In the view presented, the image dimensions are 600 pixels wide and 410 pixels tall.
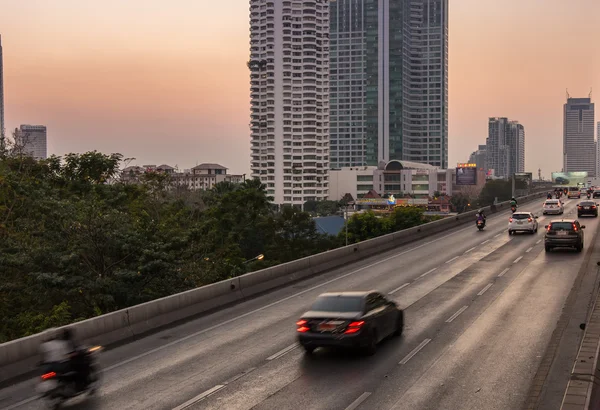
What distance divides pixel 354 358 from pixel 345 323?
939mm

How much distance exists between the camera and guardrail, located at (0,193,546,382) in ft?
46.3

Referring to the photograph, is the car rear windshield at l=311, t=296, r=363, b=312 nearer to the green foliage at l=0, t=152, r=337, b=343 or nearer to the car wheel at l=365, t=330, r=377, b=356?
the car wheel at l=365, t=330, r=377, b=356

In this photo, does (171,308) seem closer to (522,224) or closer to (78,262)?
(78,262)

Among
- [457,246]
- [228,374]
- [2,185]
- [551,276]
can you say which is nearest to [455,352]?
[228,374]

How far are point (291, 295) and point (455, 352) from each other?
947 cm

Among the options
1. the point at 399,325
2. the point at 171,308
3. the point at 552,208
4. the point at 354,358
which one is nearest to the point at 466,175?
the point at 552,208

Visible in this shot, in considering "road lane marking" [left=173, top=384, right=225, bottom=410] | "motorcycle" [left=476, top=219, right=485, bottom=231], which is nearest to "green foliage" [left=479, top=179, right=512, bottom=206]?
"motorcycle" [left=476, top=219, right=485, bottom=231]

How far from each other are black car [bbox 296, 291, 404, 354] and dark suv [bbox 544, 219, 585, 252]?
20.8 meters

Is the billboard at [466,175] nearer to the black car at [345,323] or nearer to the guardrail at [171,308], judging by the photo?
the guardrail at [171,308]

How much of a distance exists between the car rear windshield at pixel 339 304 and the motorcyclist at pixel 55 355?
227 inches

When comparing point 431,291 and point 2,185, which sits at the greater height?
point 2,185

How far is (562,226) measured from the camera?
33875 millimetres

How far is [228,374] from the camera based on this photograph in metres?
13.8

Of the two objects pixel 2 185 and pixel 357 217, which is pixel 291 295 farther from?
pixel 357 217
